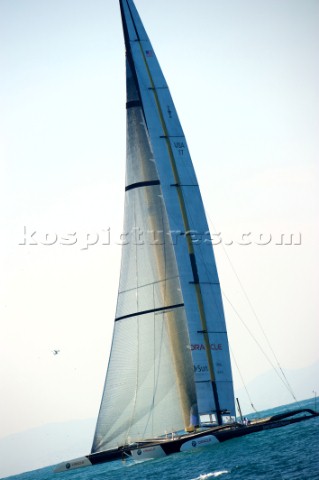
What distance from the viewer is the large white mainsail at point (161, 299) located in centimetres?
3478

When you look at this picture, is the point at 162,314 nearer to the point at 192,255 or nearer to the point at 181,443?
the point at 192,255

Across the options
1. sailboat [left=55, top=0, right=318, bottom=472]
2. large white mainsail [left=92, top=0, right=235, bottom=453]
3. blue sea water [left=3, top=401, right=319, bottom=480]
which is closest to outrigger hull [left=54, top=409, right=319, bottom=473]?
sailboat [left=55, top=0, right=318, bottom=472]

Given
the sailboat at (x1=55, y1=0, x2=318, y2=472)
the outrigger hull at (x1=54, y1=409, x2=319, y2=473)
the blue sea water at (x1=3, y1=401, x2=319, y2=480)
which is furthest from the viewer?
the sailboat at (x1=55, y1=0, x2=318, y2=472)

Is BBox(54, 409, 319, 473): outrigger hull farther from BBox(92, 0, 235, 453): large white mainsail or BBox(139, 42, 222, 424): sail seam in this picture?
BBox(139, 42, 222, 424): sail seam

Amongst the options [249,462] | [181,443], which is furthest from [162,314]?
[249,462]

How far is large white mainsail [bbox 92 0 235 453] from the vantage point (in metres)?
34.8

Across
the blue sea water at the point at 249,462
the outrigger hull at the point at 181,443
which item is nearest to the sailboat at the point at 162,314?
the outrigger hull at the point at 181,443

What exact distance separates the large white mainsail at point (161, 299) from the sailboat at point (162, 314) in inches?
1.9

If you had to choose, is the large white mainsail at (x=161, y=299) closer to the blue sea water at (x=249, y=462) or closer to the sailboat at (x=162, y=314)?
the sailboat at (x=162, y=314)

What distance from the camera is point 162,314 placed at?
3631 centimetres

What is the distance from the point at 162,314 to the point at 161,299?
2.47 ft

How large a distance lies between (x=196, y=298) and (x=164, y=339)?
8.76 feet

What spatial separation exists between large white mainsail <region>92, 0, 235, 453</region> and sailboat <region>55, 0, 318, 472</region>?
0.16 feet

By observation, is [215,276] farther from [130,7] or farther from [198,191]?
[130,7]
